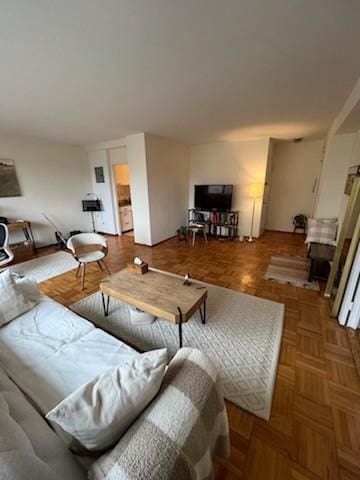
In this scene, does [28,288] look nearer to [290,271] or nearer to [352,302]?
[352,302]

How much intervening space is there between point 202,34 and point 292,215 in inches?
204

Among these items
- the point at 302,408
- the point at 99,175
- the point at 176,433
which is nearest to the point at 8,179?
the point at 99,175

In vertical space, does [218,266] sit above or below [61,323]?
below

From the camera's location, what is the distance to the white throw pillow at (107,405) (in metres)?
0.68

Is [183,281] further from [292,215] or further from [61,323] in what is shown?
[292,215]

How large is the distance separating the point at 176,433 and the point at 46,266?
3747 mm

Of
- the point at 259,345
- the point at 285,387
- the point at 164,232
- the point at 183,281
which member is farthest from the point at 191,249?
the point at 285,387

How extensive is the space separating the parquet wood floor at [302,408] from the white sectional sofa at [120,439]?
0.32 metres

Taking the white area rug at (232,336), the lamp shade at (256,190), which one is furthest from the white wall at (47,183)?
the lamp shade at (256,190)

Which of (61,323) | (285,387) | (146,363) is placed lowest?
(285,387)

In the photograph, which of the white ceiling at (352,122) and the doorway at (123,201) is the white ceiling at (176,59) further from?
the doorway at (123,201)

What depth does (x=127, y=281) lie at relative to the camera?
84.5 inches

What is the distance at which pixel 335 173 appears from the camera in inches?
136

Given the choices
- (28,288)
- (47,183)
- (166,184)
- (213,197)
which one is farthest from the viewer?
(213,197)
